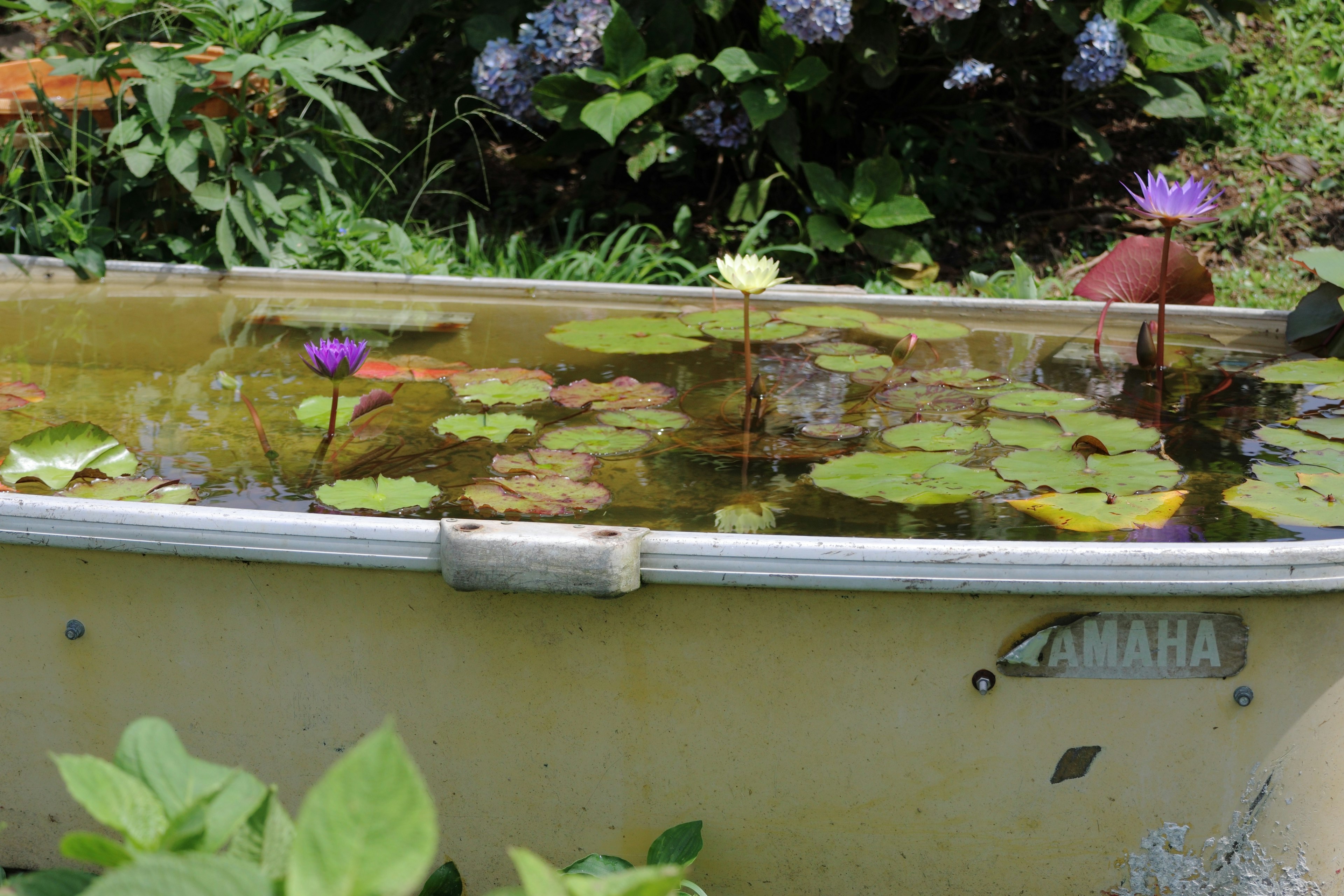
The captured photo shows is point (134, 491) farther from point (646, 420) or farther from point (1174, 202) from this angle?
point (1174, 202)

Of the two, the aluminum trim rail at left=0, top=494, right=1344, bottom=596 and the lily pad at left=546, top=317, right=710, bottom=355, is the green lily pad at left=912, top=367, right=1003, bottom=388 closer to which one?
the lily pad at left=546, top=317, right=710, bottom=355

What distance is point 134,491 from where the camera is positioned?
4.26 feet

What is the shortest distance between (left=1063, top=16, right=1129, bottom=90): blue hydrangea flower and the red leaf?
1212 mm

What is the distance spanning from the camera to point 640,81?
124 inches

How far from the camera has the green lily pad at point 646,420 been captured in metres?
1.57

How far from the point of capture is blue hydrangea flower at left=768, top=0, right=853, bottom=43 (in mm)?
2787

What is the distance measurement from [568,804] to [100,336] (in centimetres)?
145

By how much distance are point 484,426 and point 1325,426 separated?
3.87 ft

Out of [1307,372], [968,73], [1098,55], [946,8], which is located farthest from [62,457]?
[1098,55]

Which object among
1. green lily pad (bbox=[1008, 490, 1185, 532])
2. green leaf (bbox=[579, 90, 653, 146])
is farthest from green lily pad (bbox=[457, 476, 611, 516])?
green leaf (bbox=[579, 90, 653, 146])

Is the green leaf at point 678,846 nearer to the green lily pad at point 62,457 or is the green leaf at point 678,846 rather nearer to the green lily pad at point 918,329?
the green lily pad at point 62,457

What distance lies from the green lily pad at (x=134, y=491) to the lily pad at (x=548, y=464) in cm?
38

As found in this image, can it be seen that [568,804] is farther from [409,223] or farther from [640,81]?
[409,223]

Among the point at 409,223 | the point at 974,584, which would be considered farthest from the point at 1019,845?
the point at 409,223
